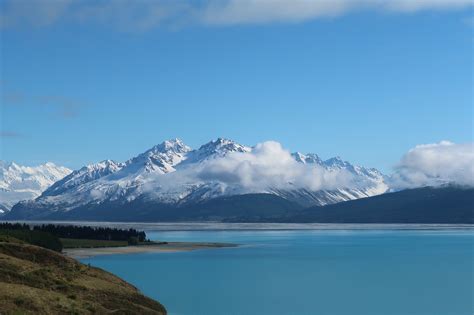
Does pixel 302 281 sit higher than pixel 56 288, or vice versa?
pixel 56 288

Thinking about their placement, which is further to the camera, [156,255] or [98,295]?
[156,255]

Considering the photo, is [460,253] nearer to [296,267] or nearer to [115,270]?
[296,267]

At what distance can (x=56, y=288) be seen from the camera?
70.9m

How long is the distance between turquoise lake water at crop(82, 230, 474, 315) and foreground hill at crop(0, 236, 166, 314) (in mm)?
8497

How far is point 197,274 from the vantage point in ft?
413

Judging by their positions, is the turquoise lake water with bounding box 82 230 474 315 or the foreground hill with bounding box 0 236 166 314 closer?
the foreground hill with bounding box 0 236 166 314

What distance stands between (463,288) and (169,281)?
142 feet

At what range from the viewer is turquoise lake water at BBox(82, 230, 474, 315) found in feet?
290

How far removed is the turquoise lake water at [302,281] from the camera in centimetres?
8844

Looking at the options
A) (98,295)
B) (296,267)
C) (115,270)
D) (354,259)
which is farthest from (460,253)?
(98,295)

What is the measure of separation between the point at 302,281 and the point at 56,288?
170ft

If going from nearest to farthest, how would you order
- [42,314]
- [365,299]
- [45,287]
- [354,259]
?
Result: [42,314], [45,287], [365,299], [354,259]

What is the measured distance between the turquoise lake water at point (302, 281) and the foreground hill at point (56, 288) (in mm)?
8497

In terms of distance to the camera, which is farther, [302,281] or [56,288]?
[302,281]
